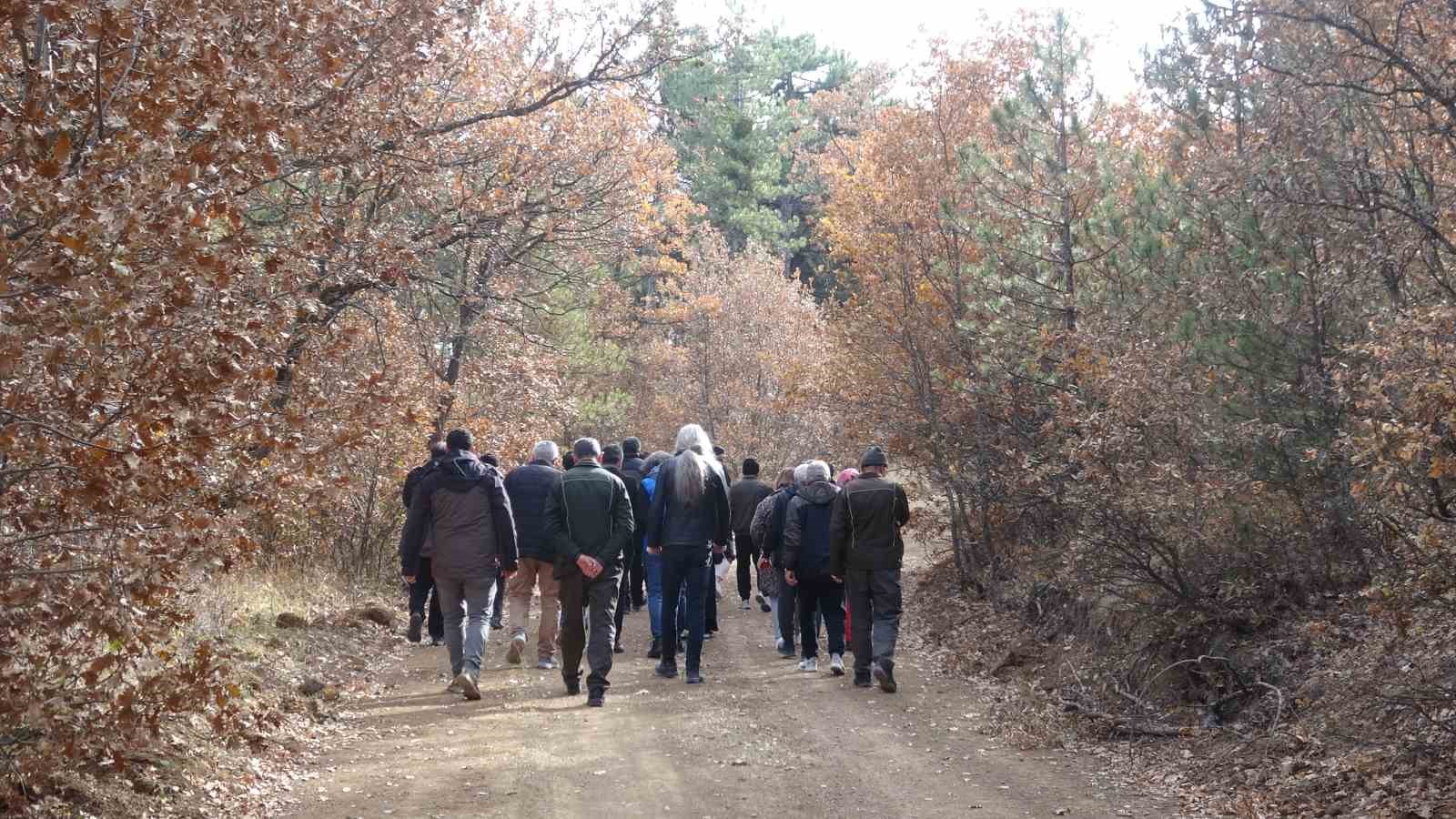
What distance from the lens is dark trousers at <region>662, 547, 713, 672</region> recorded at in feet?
37.7

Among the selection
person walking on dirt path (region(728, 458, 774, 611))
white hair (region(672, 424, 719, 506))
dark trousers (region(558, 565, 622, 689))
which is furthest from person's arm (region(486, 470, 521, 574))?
person walking on dirt path (region(728, 458, 774, 611))

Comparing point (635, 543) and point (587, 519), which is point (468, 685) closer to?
point (587, 519)

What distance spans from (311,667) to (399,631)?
11.1ft

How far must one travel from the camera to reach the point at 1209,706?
30.0 ft

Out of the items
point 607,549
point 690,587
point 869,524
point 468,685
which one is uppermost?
point 869,524

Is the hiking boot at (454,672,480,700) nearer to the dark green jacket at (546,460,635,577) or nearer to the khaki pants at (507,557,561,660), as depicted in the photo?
the dark green jacket at (546,460,635,577)

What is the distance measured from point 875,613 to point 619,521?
2358mm

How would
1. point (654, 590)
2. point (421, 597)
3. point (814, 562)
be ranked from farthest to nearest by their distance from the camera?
point (421, 597) → point (654, 590) → point (814, 562)

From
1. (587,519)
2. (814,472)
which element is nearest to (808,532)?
(814,472)

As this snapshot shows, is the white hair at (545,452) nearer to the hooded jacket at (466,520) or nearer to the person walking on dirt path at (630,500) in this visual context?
the person walking on dirt path at (630,500)

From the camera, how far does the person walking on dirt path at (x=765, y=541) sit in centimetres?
1384

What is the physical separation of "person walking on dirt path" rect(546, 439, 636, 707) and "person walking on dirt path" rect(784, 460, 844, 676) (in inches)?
81.5

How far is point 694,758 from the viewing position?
8680 millimetres

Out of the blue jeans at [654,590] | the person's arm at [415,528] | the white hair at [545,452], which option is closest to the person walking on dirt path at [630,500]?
the blue jeans at [654,590]
